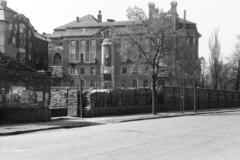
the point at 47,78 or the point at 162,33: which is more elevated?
the point at 162,33

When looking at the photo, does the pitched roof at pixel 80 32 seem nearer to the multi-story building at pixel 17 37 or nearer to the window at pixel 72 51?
the window at pixel 72 51

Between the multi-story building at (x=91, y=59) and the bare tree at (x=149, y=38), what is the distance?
48.1 m

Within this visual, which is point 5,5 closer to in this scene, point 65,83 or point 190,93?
point 65,83

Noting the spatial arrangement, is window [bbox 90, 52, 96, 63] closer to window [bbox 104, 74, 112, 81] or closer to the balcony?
window [bbox 104, 74, 112, 81]

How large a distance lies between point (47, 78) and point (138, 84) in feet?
186

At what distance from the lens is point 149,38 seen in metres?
28.5

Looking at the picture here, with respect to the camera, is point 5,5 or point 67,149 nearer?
point 67,149

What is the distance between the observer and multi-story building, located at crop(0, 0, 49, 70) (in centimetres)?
6341

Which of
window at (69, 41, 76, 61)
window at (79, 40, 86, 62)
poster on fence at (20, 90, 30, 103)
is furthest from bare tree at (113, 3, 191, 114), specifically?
window at (69, 41, 76, 61)

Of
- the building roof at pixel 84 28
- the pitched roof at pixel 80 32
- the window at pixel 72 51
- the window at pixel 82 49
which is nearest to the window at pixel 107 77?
the window at pixel 82 49

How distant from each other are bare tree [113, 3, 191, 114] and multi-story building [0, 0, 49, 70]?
A: 39006mm

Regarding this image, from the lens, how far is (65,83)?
3184 inches

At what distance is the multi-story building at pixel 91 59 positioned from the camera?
257 feet

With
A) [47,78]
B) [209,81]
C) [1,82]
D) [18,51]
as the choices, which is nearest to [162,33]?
[47,78]
